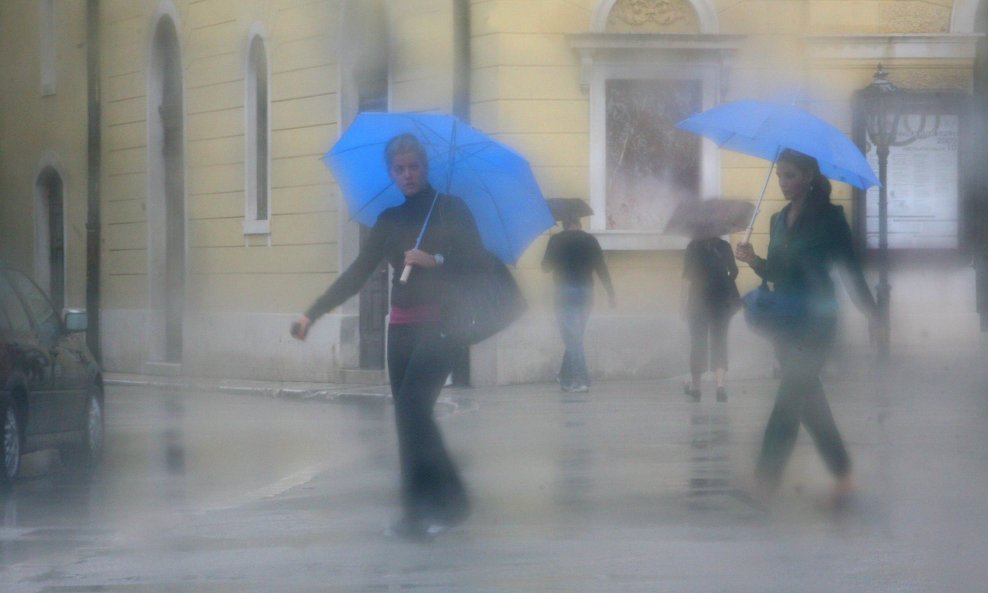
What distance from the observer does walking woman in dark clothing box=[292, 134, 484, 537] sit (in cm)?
817

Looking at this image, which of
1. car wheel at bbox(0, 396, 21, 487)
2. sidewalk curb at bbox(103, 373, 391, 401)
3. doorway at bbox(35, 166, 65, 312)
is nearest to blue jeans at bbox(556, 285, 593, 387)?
sidewalk curb at bbox(103, 373, 391, 401)

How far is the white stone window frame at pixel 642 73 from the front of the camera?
18.8m

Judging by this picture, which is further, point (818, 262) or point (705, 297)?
point (705, 297)

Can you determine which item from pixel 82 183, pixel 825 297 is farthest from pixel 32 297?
pixel 82 183

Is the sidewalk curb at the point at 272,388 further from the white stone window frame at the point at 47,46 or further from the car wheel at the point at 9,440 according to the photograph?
the car wheel at the point at 9,440

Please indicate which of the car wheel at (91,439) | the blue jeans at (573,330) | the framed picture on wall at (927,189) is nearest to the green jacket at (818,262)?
the car wheel at (91,439)

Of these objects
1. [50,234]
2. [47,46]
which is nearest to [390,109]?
[50,234]

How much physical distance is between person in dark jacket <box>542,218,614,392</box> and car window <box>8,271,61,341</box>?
6472mm

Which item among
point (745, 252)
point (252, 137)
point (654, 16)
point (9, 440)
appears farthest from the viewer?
point (252, 137)

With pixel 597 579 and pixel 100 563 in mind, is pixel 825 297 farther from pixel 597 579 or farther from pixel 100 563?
pixel 100 563

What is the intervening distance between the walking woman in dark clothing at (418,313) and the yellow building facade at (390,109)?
9100mm

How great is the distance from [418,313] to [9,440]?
3561 mm

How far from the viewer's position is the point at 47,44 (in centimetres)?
2827

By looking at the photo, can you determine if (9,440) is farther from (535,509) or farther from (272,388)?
(272,388)
